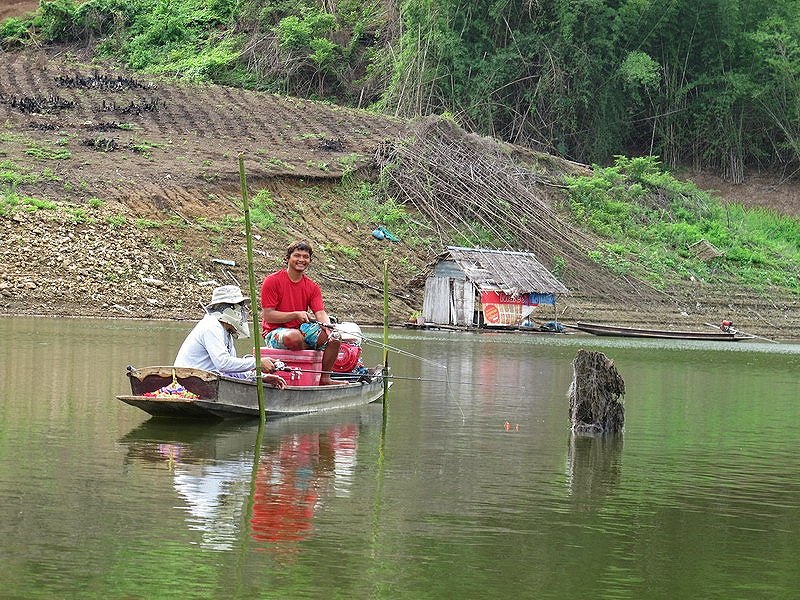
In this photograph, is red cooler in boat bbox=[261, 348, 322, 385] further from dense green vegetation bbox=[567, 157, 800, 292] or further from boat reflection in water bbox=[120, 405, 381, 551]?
dense green vegetation bbox=[567, 157, 800, 292]

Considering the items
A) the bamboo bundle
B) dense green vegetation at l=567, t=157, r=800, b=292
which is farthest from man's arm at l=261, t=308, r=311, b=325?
dense green vegetation at l=567, t=157, r=800, b=292

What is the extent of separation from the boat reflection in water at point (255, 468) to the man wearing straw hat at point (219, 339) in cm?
60

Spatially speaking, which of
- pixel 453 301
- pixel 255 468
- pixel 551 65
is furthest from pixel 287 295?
pixel 551 65

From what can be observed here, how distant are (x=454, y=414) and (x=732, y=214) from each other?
42.9m

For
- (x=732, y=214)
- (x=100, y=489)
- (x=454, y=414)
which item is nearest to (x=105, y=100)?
(x=732, y=214)

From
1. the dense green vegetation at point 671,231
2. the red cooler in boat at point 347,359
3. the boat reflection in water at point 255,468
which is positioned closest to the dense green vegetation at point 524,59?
the dense green vegetation at point 671,231

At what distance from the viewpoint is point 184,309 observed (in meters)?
35.0

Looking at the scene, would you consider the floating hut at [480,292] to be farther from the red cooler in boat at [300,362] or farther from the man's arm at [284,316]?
the man's arm at [284,316]

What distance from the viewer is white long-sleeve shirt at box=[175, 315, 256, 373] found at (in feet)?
44.9

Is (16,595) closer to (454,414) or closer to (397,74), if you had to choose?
(454,414)

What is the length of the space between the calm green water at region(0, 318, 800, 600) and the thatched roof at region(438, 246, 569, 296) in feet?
71.3

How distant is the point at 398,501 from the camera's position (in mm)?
9688

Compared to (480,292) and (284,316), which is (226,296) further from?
(480,292)

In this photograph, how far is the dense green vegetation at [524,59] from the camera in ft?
192
